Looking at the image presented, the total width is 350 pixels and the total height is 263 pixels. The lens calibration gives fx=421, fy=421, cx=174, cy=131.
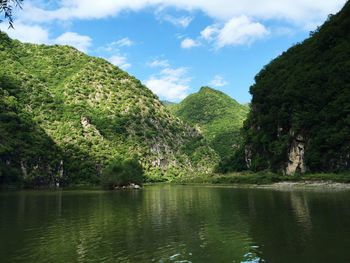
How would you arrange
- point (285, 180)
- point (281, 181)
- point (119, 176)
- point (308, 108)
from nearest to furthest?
point (285, 180) < point (281, 181) < point (308, 108) < point (119, 176)

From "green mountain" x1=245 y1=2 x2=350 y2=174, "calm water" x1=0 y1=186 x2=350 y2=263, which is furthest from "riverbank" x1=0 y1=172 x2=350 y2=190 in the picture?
"calm water" x1=0 y1=186 x2=350 y2=263

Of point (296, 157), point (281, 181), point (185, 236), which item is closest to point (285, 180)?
point (281, 181)

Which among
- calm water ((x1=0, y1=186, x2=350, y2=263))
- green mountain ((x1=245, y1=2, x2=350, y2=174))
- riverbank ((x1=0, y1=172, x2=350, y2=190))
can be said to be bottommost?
calm water ((x1=0, y1=186, x2=350, y2=263))

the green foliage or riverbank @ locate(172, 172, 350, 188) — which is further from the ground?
the green foliage

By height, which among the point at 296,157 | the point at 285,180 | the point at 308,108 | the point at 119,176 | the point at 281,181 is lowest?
the point at 281,181

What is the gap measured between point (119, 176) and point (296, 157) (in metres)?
64.2

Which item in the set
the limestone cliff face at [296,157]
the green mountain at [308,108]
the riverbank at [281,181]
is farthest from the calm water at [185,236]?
the limestone cliff face at [296,157]

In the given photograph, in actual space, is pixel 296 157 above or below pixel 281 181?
above

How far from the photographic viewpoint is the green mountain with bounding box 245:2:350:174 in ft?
435

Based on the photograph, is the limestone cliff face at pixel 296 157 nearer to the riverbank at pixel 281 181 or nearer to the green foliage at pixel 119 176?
the riverbank at pixel 281 181

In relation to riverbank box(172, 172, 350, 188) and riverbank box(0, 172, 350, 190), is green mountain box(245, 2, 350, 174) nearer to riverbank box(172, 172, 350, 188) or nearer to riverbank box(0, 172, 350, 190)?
riverbank box(172, 172, 350, 188)

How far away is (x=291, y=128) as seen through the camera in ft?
496

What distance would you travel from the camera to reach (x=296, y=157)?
148 metres

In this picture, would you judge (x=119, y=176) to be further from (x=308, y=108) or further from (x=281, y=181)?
(x=308, y=108)
